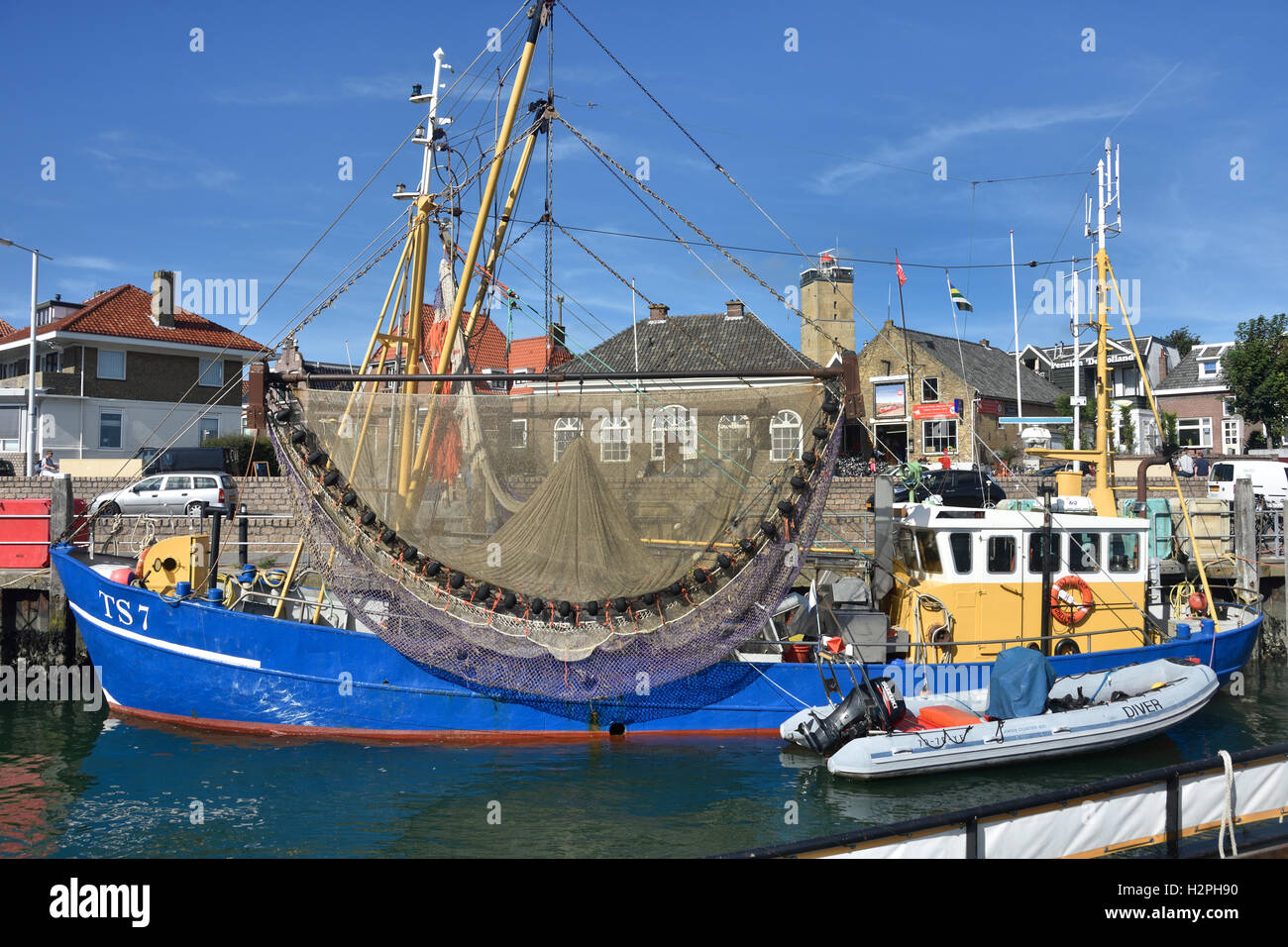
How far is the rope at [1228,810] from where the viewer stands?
17.1 feet

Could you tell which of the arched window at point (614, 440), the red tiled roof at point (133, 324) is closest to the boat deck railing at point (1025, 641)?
the arched window at point (614, 440)

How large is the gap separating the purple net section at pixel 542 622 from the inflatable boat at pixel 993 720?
1.62m

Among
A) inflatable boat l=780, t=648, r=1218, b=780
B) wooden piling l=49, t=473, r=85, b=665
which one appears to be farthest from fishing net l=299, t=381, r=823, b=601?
wooden piling l=49, t=473, r=85, b=665

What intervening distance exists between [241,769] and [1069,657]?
10.5m

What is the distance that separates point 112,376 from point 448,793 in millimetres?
29264

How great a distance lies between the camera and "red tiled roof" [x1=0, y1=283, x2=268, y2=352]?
32656 mm

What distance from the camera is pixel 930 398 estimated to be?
129ft

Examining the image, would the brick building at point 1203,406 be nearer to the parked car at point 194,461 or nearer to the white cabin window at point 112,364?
the parked car at point 194,461

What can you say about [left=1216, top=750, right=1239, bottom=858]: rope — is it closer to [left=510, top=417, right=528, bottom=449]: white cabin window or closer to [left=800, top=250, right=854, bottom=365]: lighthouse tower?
[left=510, top=417, right=528, bottom=449]: white cabin window

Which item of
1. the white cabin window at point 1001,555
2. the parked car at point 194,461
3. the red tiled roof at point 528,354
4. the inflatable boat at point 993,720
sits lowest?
the inflatable boat at point 993,720

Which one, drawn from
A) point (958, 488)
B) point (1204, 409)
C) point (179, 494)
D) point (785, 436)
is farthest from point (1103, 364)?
point (1204, 409)

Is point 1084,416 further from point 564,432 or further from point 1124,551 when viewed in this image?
point 564,432

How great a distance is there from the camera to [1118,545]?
1319 cm
